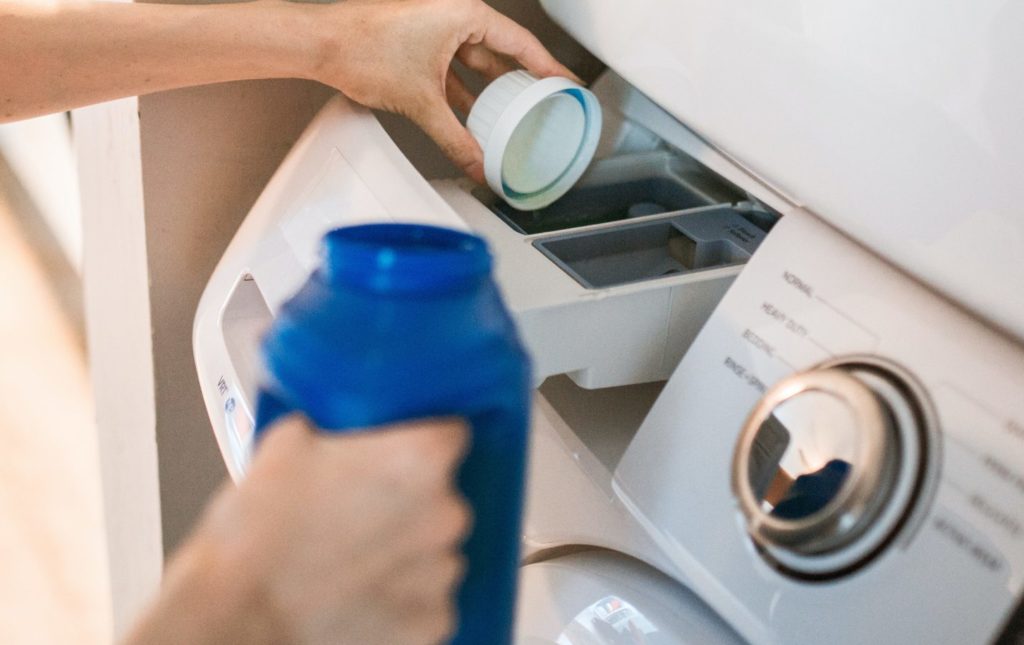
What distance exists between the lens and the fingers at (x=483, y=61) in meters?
0.58

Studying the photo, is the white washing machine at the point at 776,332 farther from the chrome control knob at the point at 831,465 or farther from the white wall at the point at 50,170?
the white wall at the point at 50,170

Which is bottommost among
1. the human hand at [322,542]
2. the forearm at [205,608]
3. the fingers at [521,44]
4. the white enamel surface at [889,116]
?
the forearm at [205,608]

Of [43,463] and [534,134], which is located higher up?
[534,134]

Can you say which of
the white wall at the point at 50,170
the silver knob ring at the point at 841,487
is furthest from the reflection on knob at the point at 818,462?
the white wall at the point at 50,170

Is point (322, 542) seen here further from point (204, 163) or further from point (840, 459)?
point (204, 163)

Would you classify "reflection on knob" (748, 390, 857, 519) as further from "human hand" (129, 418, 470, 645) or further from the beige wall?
the beige wall

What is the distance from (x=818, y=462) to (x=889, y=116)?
0.38ft

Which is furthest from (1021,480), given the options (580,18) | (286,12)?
(286,12)

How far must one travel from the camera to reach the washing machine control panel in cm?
32

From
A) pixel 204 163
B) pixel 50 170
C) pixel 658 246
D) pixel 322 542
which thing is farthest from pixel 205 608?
pixel 50 170

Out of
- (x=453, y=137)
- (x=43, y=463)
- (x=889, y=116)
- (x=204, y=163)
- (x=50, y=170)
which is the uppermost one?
(x=889, y=116)

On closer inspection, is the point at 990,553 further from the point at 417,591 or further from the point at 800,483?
the point at 417,591

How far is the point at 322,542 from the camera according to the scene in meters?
0.25

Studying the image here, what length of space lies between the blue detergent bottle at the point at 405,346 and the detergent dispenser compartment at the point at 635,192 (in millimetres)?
305
